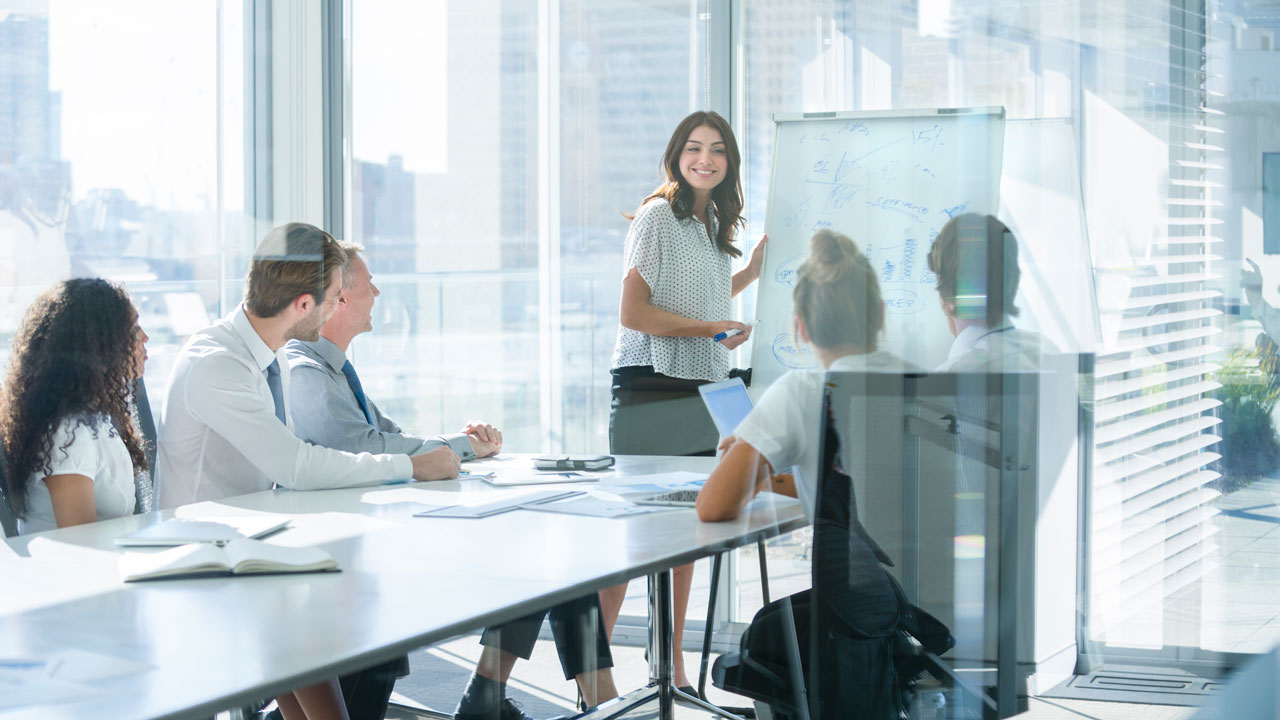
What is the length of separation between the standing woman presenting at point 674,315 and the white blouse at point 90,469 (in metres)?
1.39

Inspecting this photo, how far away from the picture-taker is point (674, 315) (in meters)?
3.15

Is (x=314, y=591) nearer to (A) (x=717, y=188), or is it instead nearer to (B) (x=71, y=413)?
(B) (x=71, y=413)

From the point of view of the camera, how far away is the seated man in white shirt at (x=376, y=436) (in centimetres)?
229

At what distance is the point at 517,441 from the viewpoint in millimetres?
3898

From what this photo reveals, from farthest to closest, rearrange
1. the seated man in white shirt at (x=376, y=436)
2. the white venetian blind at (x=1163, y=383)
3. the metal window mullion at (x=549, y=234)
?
the metal window mullion at (x=549, y=234) → the seated man in white shirt at (x=376, y=436) → the white venetian blind at (x=1163, y=383)

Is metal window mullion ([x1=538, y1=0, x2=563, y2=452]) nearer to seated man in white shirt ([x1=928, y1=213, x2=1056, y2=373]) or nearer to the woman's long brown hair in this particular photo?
the woman's long brown hair

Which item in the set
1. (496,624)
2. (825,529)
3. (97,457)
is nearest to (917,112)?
(825,529)

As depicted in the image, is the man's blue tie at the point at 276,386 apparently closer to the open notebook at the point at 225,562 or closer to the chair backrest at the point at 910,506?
the open notebook at the point at 225,562

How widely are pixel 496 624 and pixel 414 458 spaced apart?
1.14 m

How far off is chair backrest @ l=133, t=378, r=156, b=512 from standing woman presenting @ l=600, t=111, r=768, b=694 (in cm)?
126

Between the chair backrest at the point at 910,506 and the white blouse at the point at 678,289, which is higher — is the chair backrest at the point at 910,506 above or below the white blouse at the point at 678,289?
below

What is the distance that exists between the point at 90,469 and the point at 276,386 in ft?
1.64

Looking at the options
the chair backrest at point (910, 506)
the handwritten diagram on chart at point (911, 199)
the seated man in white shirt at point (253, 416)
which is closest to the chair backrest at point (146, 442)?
the seated man in white shirt at point (253, 416)

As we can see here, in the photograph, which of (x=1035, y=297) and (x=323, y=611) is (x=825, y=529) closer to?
(x=1035, y=297)
